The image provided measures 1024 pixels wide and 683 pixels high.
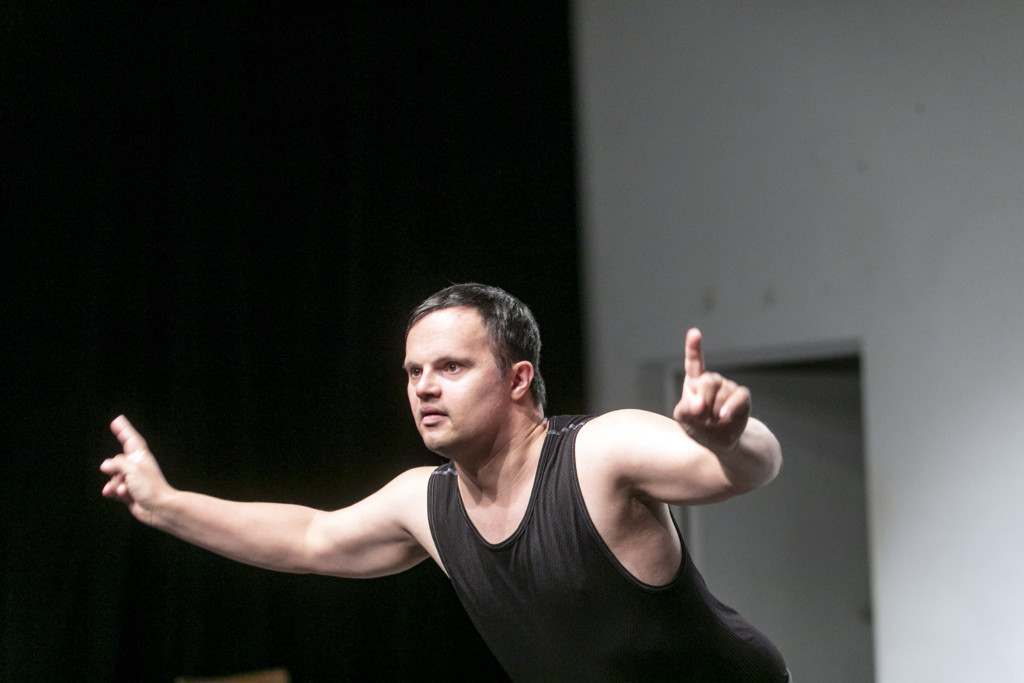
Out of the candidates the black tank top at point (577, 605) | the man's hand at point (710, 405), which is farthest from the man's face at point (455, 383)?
the man's hand at point (710, 405)

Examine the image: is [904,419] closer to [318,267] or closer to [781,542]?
[781,542]

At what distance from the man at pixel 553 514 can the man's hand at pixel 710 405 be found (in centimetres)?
9

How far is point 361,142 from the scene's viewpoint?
3479 millimetres

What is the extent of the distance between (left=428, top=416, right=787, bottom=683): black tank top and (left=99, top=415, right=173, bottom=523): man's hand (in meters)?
0.59

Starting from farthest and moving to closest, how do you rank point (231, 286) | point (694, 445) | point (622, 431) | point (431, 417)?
1. point (231, 286)
2. point (431, 417)
3. point (622, 431)
4. point (694, 445)

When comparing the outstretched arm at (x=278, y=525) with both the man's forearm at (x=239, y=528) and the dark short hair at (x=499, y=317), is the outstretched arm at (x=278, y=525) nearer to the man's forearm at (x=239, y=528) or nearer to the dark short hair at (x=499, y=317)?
the man's forearm at (x=239, y=528)

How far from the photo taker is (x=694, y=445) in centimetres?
136

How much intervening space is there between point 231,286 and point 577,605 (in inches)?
77.9

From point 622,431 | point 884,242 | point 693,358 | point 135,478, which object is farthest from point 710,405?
point 884,242

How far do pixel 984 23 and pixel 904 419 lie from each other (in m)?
1.17

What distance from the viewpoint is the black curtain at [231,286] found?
281 centimetres

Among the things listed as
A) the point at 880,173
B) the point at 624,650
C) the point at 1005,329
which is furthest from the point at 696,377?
the point at 880,173

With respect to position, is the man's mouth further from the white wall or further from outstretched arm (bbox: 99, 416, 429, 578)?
the white wall

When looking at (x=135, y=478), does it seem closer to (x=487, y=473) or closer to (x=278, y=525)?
(x=278, y=525)
